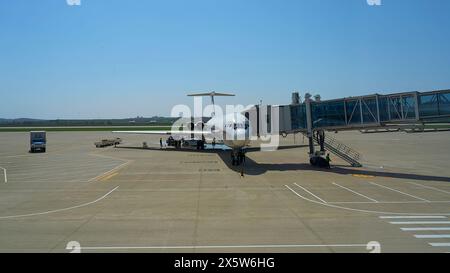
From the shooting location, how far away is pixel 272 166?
114ft

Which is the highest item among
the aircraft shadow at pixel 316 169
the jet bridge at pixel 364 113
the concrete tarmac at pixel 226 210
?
the jet bridge at pixel 364 113

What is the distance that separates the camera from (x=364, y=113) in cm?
3156

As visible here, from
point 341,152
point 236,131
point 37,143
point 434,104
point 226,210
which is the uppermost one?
point 434,104

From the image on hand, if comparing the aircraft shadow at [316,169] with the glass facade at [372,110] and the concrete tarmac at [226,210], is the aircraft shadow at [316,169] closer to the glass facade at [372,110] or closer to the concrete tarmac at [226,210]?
the concrete tarmac at [226,210]

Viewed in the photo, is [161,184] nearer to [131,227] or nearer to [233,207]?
[233,207]

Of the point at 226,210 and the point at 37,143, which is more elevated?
the point at 37,143

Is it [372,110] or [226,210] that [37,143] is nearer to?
[226,210]

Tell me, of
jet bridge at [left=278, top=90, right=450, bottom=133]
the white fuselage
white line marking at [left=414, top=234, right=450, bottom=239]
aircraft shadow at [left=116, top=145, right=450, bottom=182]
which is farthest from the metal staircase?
white line marking at [left=414, top=234, right=450, bottom=239]

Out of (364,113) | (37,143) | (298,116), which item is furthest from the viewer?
(37,143)

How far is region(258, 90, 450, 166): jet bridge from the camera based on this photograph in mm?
27344

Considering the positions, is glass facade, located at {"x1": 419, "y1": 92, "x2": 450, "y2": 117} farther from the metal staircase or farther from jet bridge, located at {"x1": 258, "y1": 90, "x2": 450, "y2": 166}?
the metal staircase

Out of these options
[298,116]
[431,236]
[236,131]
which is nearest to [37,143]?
[236,131]

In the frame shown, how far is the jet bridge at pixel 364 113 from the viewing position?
2734 cm

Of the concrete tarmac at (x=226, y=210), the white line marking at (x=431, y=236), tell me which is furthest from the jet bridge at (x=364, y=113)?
the white line marking at (x=431, y=236)
